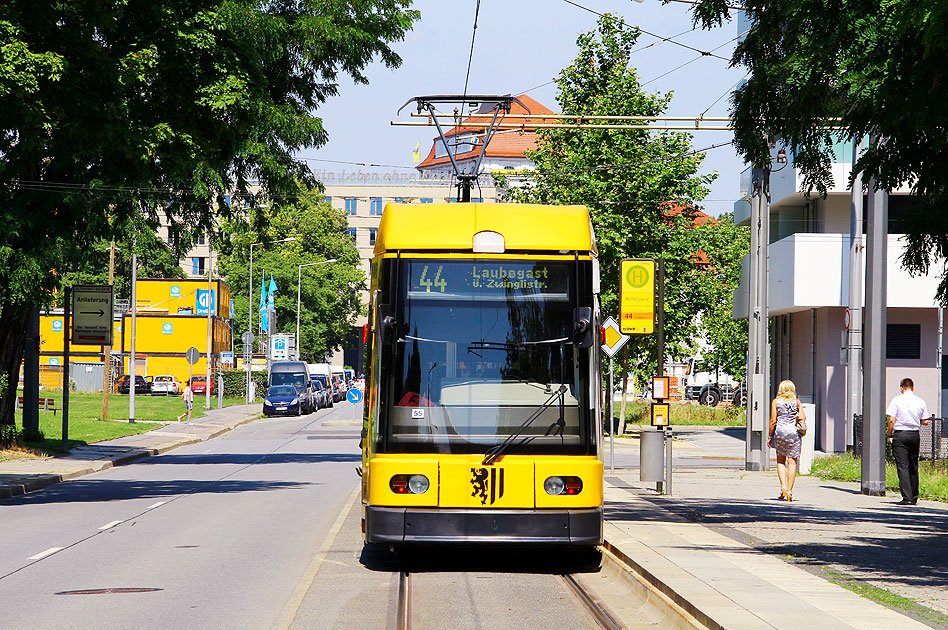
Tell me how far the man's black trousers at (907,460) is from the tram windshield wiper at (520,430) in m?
9.51

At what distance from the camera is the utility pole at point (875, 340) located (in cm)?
2041

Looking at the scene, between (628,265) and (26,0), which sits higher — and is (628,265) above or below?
below

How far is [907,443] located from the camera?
759 inches

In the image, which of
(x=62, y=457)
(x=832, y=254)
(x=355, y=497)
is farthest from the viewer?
(x=832, y=254)

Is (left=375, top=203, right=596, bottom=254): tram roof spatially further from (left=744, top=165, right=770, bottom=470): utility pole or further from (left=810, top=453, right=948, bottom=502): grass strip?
(left=744, top=165, right=770, bottom=470): utility pole

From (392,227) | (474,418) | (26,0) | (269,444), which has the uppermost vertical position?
(26,0)

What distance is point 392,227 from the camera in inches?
488

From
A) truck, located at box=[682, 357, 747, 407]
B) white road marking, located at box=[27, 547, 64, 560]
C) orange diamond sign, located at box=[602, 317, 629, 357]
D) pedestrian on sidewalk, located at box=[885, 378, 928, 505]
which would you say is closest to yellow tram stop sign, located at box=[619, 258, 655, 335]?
orange diamond sign, located at box=[602, 317, 629, 357]

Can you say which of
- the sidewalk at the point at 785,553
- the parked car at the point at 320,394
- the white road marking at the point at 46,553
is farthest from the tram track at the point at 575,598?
the parked car at the point at 320,394

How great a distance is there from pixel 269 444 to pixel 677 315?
14.8 m

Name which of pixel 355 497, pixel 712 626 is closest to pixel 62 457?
pixel 355 497

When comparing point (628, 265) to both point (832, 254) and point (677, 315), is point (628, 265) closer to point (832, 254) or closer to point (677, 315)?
point (832, 254)

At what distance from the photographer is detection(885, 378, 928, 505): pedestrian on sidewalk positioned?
19.3 meters

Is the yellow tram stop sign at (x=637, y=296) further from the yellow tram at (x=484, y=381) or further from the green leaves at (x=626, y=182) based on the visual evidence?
the green leaves at (x=626, y=182)
